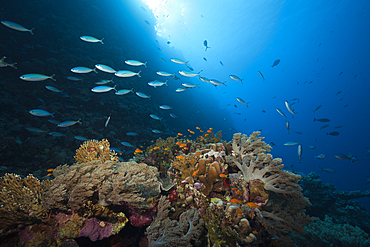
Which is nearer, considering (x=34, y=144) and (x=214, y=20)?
(x=34, y=144)

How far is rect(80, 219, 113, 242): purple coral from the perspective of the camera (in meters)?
1.80

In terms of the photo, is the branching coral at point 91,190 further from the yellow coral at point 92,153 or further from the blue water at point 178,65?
the blue water at point 178,65

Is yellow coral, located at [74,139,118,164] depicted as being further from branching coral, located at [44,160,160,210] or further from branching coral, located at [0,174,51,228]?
branching coral, located at [0,174,51,228]

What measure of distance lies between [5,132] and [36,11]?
1114cm

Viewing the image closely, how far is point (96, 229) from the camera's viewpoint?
1876 millimetres

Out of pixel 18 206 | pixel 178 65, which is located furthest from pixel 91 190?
pixel 178 65

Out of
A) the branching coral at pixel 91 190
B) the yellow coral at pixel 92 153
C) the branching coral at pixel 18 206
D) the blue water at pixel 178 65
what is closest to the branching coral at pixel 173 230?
the branching coral at pixel 91 190

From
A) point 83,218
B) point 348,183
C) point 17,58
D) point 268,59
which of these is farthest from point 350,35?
point 17,58

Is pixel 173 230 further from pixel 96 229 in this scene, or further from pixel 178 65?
pixel 178 65

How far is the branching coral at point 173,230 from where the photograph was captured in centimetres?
208

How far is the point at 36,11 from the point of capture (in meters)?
10.7

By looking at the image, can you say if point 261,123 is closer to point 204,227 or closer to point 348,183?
point 348,183

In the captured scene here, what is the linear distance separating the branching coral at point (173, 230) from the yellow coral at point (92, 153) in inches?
83.0

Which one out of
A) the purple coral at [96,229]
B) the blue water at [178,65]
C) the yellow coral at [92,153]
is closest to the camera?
the purple coral at [96,229]
